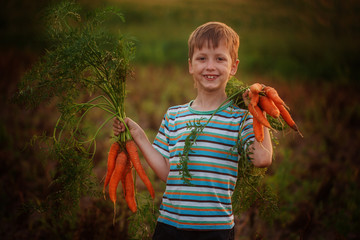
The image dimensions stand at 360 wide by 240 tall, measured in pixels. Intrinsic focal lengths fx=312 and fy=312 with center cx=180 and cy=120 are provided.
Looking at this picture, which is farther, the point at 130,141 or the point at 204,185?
the point at 130,141

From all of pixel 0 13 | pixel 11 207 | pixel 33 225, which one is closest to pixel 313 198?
pixel 33 225

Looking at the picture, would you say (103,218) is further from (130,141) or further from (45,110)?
(45,110)

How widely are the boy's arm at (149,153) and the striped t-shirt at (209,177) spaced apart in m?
0.15

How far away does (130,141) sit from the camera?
2402 millimetres

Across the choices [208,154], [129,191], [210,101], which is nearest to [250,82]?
[210,101]

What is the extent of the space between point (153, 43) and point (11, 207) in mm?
10674

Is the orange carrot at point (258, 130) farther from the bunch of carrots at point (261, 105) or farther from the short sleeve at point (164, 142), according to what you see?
the short sleeve at point (164, 142)

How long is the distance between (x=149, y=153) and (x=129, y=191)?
0.40 meters

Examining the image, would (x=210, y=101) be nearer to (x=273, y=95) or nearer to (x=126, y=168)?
(x=273, y=95)

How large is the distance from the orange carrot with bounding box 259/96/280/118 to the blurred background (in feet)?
Answer: 1.20

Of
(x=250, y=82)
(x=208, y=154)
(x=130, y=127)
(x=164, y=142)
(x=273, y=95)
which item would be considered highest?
(x=250, y=82)

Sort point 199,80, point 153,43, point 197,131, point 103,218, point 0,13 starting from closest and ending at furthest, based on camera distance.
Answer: point 197,131 → point 199,80 → point 103,218 → point 0,13 → point 153,43

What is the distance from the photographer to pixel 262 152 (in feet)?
6.37

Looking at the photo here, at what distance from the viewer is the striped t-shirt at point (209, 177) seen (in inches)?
79.9
